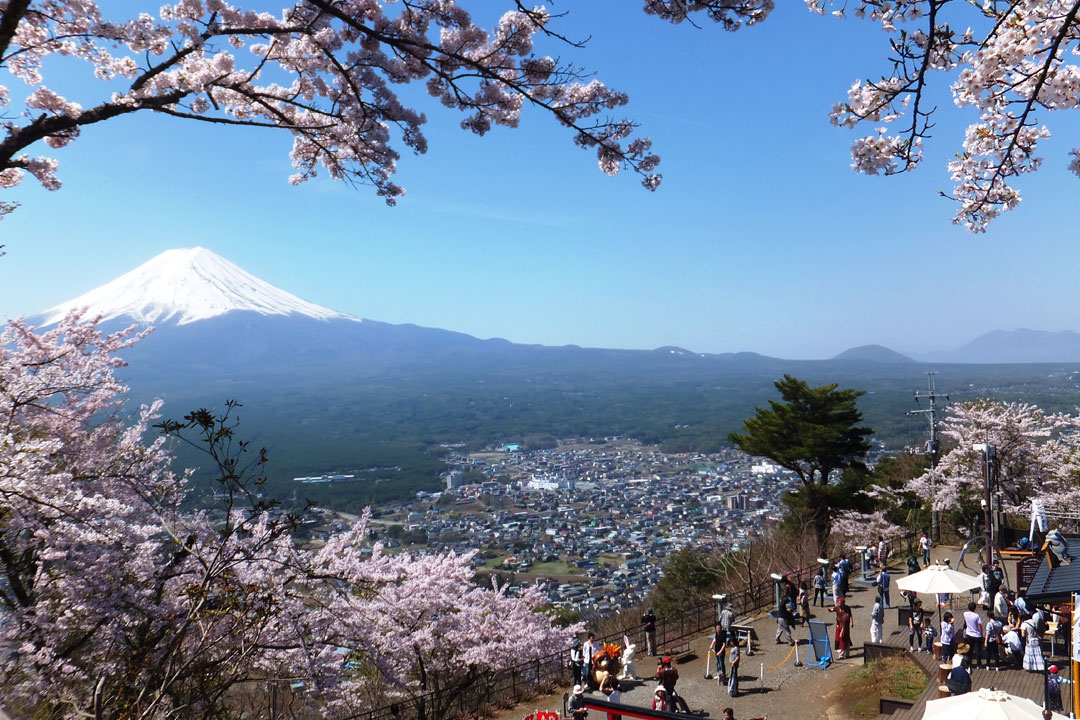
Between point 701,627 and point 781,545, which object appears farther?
point 781,545

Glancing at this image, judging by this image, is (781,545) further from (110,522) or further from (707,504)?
(707,504)

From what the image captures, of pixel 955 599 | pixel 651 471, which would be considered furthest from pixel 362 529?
pixel 651 471

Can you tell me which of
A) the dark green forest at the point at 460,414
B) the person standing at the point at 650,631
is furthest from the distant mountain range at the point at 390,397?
the person standing at the point at 650,631

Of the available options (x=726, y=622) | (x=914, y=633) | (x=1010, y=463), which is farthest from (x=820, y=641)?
(x=1010, y=463)

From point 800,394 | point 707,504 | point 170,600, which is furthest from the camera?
point 707,504

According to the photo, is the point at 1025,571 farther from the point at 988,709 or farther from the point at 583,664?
the point at 583,664

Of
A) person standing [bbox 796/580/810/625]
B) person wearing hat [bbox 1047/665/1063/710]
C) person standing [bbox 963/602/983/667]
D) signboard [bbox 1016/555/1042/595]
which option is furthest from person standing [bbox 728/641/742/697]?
signboard [bbox 1016/555/1042/595]

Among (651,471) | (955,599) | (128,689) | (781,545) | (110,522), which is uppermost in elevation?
(110,522)

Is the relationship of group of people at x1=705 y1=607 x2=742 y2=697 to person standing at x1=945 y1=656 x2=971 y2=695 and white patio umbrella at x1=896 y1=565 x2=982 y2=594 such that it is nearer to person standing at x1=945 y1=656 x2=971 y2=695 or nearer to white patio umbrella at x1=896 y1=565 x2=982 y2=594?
white patio umbrella at x1=896 y1=565 x2=982 y2=594
